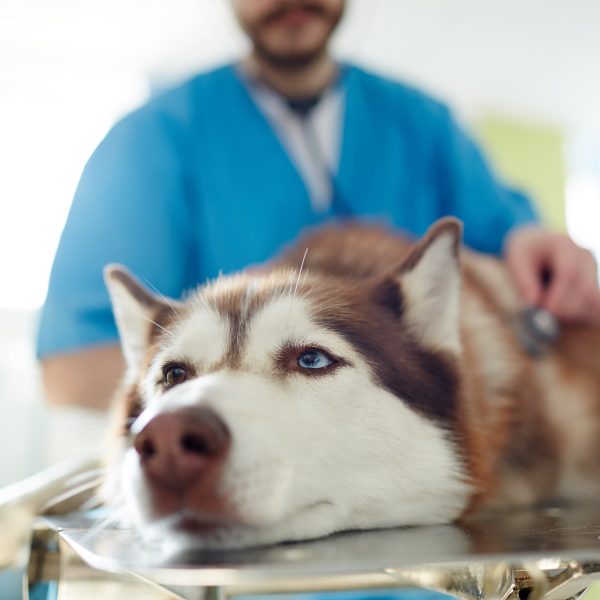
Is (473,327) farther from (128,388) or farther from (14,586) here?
(14,586)

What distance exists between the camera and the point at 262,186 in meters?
1.10

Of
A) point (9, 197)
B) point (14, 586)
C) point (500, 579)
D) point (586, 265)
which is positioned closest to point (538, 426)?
point (586, 265)

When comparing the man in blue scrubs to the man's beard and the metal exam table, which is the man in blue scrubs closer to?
the man's beard

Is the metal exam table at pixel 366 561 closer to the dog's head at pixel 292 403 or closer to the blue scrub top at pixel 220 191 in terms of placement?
the dog's head at pixel 292 403

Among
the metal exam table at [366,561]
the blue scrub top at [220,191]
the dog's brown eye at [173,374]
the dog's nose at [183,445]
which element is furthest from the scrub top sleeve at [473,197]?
the dog's nose at [183,445]

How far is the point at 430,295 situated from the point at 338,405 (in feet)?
0.65

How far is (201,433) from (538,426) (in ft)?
1.84

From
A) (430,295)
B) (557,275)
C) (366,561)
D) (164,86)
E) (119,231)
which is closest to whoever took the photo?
(366,561)

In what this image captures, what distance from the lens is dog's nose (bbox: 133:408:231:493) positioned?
1.47 ft

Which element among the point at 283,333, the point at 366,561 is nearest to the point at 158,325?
the point at 283,333

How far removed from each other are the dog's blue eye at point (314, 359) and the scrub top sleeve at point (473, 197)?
27.5 inches

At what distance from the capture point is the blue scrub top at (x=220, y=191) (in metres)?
1.04

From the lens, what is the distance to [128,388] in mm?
776

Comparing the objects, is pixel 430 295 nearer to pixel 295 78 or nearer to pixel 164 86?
pixel 295 78
